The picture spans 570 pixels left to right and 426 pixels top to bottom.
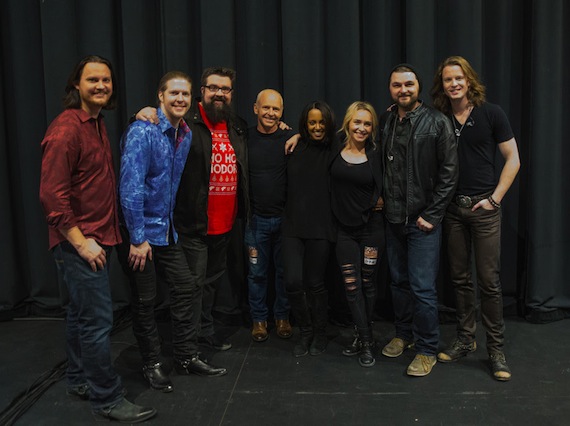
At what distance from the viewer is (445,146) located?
282 cm

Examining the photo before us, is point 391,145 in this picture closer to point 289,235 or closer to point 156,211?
point 289,235

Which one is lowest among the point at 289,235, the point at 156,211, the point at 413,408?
the point at 413,408

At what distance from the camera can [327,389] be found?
2803 millimetres

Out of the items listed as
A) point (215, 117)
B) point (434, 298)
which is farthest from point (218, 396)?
point (215, 117)

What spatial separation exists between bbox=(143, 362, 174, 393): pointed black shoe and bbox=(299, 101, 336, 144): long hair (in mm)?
1378

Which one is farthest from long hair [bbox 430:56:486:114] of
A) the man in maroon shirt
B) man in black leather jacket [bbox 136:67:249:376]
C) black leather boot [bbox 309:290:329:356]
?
the man in maroon shirt

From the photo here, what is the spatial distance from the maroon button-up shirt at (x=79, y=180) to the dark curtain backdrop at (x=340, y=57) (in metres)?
1.28

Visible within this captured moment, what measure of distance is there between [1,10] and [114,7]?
75cm

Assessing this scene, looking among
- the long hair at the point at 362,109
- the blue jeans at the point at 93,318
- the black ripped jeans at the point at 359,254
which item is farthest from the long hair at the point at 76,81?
the black ripped jeans at the point at 359,254

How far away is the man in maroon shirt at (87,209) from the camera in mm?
2285

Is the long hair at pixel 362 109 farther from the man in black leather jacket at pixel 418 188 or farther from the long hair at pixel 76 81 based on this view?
the long hair at pixel 76 81

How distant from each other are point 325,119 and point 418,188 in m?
0.58

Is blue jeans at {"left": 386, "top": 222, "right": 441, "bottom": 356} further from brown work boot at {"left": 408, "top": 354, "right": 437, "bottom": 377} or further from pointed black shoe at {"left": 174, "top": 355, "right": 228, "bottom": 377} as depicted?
pointed black shoe at {"left": 174, "top": 355, "right": 228, "bottom": 377}

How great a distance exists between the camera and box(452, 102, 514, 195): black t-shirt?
2828mm
